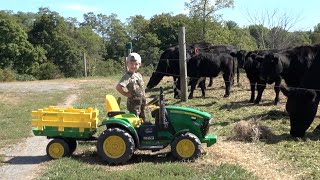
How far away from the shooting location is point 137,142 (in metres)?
6.45

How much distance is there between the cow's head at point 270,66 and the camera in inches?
429

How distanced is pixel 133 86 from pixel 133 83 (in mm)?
52

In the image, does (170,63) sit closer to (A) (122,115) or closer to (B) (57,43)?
(A) (122,115)

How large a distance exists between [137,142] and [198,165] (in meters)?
1.04

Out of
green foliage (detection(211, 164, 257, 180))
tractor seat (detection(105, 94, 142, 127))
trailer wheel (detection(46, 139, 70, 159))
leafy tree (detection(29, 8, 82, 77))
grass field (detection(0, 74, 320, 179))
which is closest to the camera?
green foliage (detection(211, 164, 257, 180))

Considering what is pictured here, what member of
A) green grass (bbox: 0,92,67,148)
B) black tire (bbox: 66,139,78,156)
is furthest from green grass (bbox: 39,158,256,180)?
green grass (bbox: 0,92,67,148)

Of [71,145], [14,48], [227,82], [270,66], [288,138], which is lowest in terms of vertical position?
[288,138]

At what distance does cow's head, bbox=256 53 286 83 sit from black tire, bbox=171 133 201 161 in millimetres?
5432

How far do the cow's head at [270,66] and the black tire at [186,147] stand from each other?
5.43m

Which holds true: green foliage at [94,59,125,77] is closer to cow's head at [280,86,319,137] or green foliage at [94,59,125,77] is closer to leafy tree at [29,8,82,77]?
leafy tree at [29,8,82,77]

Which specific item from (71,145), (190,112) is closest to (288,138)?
(190,112)

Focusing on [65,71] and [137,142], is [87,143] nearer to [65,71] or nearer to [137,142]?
[137,142]

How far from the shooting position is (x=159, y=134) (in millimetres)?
6520

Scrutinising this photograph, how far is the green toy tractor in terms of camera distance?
6285mm
